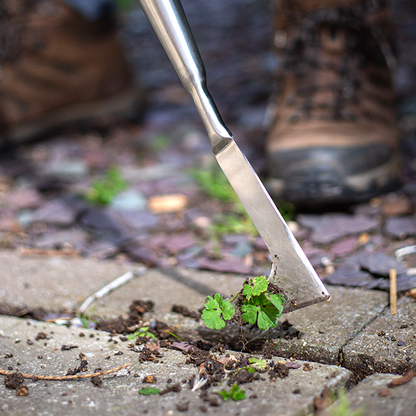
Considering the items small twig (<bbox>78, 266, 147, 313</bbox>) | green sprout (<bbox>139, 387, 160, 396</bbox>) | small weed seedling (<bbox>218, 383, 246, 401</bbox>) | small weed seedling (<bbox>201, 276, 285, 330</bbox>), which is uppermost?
small weed seedling (<bbox>201, 276, 285, 330</bbox>)

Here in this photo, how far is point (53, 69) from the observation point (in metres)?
2.72

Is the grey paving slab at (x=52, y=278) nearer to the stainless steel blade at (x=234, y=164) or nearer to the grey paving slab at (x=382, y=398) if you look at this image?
the stainless steel blade at (x=234, y=164)

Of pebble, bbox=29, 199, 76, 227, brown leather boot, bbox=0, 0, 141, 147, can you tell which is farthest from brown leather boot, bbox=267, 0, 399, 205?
brown leather boot, bbox=0, 0, 141, 147

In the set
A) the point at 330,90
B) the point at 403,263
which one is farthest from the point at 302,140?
the point at 403,263

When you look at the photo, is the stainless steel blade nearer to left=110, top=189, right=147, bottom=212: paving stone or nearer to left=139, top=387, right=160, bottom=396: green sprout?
left=139, top=387, right=160, bottom=396: green sprout

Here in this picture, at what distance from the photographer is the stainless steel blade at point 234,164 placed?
0.89 m

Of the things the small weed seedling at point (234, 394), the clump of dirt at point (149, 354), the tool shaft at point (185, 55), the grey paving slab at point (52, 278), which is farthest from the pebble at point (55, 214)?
the small weed seedling at point (234, 394)

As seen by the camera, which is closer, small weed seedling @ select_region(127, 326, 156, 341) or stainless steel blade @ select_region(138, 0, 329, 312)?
stainless steel blade @ select_region(138, 0, 329, 312)

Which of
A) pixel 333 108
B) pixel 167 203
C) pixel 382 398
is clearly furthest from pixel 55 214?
pixel 382 398

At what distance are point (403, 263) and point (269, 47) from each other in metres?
3.49

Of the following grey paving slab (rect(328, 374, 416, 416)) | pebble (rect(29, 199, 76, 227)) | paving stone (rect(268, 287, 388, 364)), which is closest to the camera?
grey paving slab (rect(328, 374, 416, 416))

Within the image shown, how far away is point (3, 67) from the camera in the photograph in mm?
2514

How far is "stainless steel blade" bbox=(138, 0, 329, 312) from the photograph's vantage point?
89cm

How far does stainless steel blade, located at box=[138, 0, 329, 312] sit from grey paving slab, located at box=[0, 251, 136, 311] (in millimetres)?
589
